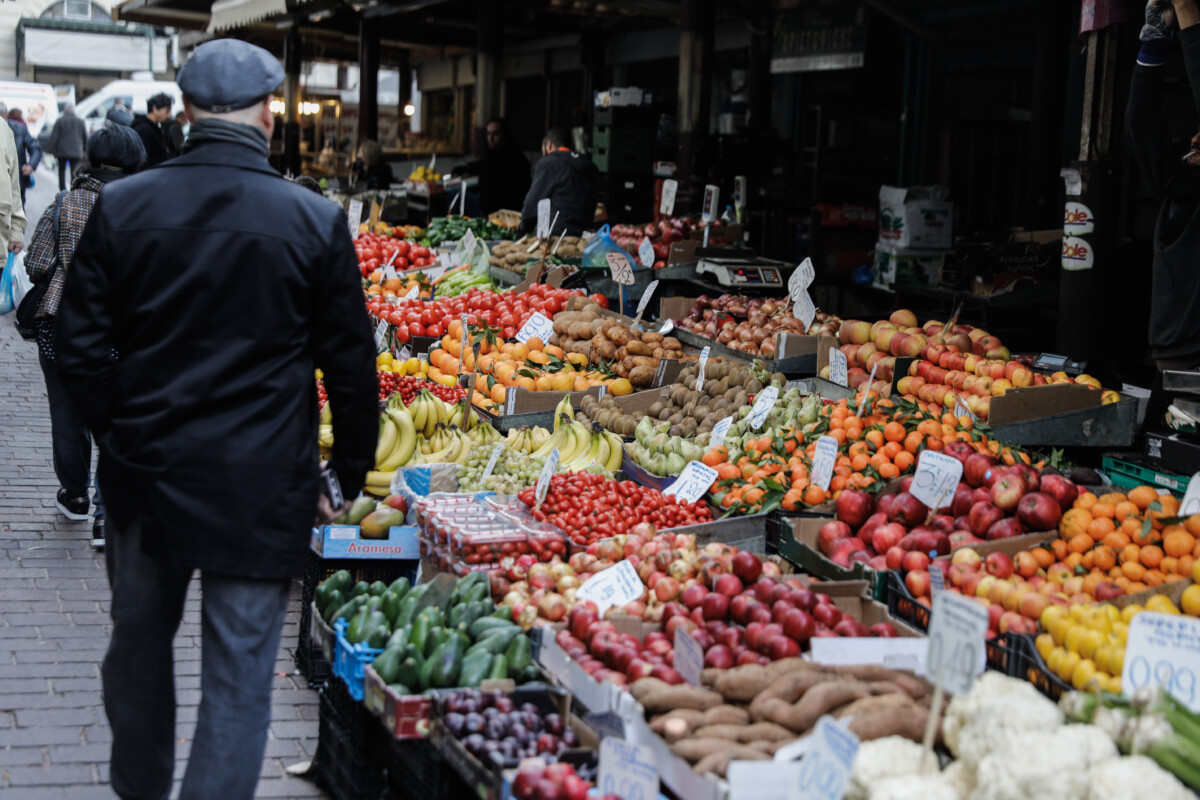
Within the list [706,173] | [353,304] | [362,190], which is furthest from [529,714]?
[362,190]

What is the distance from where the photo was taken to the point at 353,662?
3.51 m

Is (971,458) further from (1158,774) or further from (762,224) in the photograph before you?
(762,224)

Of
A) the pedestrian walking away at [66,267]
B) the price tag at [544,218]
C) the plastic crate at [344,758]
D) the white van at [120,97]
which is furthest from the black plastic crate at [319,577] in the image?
the white van at [120,97]

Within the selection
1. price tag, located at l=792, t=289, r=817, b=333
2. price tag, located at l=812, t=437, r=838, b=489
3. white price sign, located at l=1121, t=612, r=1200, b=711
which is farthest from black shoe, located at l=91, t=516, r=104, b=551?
white price sign, located at l=1121, t=612, r=1200, b=711

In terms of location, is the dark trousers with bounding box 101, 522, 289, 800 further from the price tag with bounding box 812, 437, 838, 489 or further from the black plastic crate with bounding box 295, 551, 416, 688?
the price tag with bounding box 812, 437, 838, 489

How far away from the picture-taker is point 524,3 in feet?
51.5

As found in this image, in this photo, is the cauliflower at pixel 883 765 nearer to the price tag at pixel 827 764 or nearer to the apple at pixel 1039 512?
the price tag at pixel 827 764

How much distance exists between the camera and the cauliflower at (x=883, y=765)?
259 cm

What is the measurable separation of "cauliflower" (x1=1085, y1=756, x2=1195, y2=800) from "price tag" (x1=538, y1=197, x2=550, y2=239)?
804 cm

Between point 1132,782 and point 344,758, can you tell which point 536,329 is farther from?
point 1132,782

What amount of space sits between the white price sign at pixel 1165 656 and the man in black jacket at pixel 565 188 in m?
7.84

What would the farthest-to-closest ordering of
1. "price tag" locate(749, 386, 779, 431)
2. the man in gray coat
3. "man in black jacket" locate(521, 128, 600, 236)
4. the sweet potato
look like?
the man in gray coat → "man in black jacket" locate(521, 128, 600, 236) → "price tag" locate(749, 386, 779, 431) → the sweet potato

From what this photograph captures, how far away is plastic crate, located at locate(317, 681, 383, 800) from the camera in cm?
350

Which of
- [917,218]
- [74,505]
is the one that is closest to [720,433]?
[74,505]
